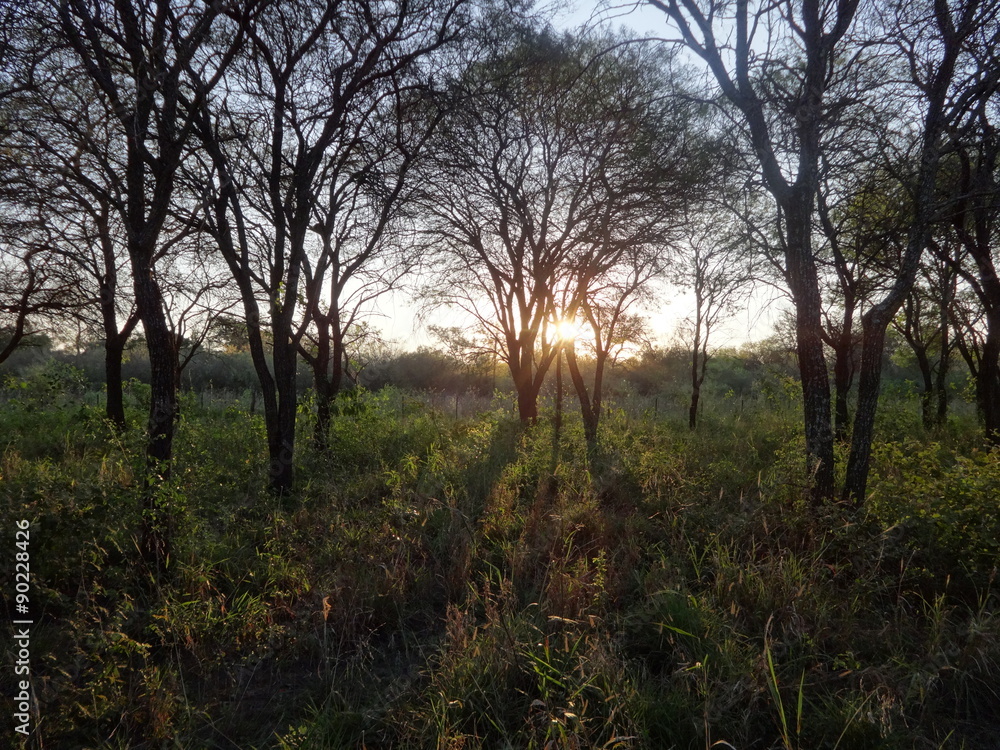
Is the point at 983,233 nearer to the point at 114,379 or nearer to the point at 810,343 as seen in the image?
the point at 810,343

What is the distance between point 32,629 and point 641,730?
3.86 meters

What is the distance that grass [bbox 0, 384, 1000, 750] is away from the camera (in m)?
2.77

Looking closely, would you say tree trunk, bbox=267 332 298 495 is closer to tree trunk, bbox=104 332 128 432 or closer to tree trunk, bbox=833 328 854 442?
tree trunk, bbox=104 332 128 432

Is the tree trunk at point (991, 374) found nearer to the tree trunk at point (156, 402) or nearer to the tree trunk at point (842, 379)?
the tree trunk at point (842, 379)

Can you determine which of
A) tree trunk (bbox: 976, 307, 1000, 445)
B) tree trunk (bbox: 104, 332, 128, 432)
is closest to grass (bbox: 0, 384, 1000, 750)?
tree trunk (bbox: 104, 332, 128, 432)

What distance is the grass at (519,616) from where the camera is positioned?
2.77 meters

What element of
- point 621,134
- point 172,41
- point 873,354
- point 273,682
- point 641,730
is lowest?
point 273,682

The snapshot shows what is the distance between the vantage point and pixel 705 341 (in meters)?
13.4

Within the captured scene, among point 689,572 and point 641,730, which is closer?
point 641,730

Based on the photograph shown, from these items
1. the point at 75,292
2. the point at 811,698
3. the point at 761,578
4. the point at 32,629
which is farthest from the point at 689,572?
the point at 75,292

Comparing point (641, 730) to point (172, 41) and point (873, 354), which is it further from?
point (172, 41)

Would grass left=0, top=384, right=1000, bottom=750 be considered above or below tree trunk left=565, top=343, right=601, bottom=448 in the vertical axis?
below

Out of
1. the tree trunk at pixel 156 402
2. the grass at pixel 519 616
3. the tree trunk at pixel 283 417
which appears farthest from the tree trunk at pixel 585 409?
the tree trunk at pixel 156 402

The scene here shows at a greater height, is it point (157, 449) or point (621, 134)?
point (621, 134)
